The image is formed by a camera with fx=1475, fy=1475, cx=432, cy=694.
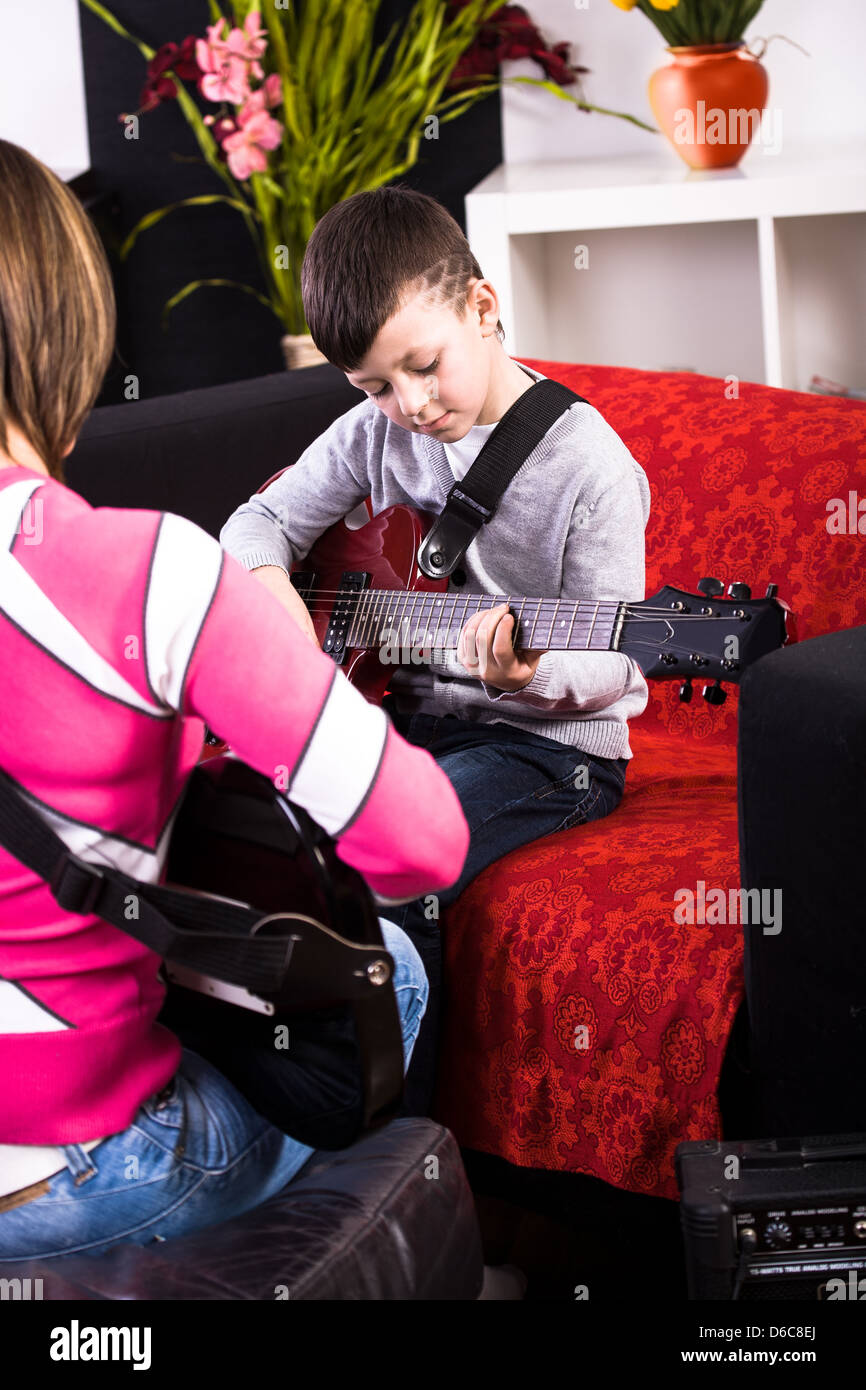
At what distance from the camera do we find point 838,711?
1126 millimetres

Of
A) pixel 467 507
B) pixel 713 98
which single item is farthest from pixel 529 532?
pixel 713 98

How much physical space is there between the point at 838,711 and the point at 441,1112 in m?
0.59

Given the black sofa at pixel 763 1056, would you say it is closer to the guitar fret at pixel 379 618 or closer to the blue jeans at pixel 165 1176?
the blue jeans at pixel 165 1176

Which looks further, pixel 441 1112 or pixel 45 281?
pixel 441 1112

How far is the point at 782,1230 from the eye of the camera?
1037mm

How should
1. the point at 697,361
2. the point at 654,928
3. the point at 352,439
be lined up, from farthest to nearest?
the point at 697,361 → the point at 352,439 → the point at 654,928

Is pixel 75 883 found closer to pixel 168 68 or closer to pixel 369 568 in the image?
pixel 369 568

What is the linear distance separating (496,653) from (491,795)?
20 centimetres

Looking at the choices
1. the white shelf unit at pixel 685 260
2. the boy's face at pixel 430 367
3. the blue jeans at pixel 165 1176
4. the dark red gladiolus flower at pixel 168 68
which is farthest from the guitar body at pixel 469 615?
the dark red gladiolus flower at pixel 168 68

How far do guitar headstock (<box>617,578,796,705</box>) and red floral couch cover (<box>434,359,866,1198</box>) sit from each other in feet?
0.76

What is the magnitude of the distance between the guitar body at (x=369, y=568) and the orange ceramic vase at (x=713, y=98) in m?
1.32
